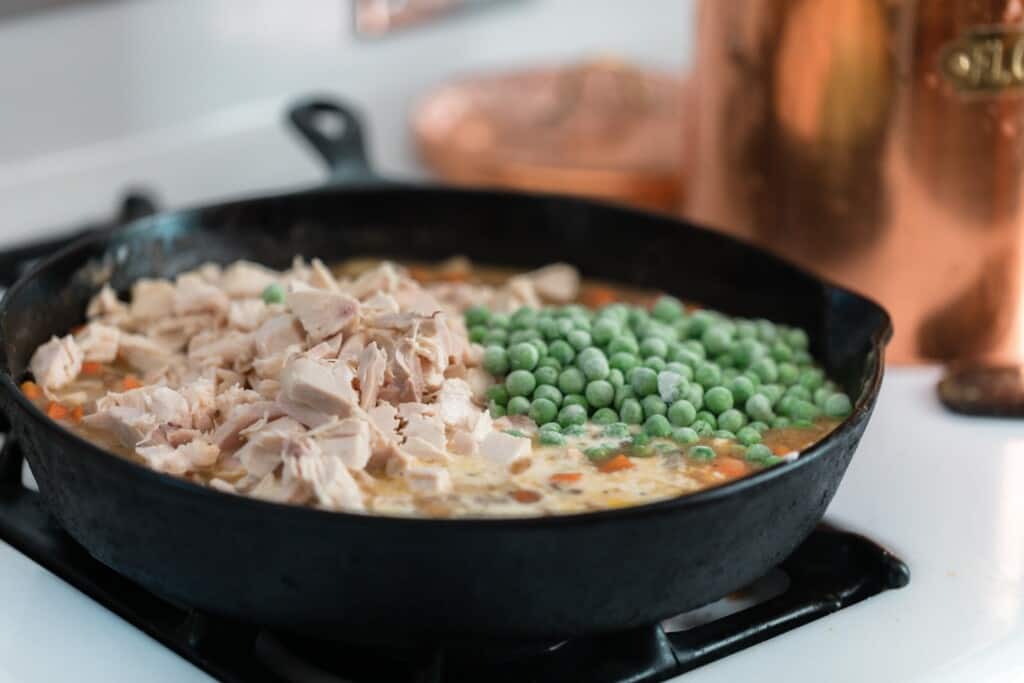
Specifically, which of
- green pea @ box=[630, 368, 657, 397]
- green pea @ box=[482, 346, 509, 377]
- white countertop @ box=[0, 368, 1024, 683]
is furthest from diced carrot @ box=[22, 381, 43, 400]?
green pea @ box=[630, 368, 657, 397]

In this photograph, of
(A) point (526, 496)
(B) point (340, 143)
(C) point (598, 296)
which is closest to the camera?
(A) point (526, 496)

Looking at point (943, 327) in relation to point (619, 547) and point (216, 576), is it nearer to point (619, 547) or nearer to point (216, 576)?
point (619, 547)

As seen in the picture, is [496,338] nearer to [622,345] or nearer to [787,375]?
[622,345]

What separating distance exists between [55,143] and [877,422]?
90 centimetres

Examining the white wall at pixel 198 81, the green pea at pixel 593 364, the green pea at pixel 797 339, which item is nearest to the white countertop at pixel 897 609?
the green pea at pixel 797 339

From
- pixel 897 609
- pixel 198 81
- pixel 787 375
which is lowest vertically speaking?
pixel 897 609

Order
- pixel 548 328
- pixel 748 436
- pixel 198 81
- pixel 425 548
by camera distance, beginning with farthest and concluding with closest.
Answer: pixel 198 81 → pixel 548 328 → pixel 748 436 → pixel 425 548

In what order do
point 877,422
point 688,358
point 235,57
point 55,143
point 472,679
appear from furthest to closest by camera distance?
point 235,57 → point 55,143 → point 877,422 → point 688,358 → point 472,679

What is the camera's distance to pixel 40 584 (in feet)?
3.17

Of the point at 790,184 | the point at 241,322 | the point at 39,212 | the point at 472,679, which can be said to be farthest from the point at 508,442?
the point at 39,212

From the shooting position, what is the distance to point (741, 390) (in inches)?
40.6

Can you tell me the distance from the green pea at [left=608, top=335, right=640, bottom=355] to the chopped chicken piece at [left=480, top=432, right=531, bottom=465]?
0.51 feet

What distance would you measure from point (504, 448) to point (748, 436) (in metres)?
0.17

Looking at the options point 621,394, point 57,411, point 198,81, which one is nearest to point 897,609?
point 621,394
